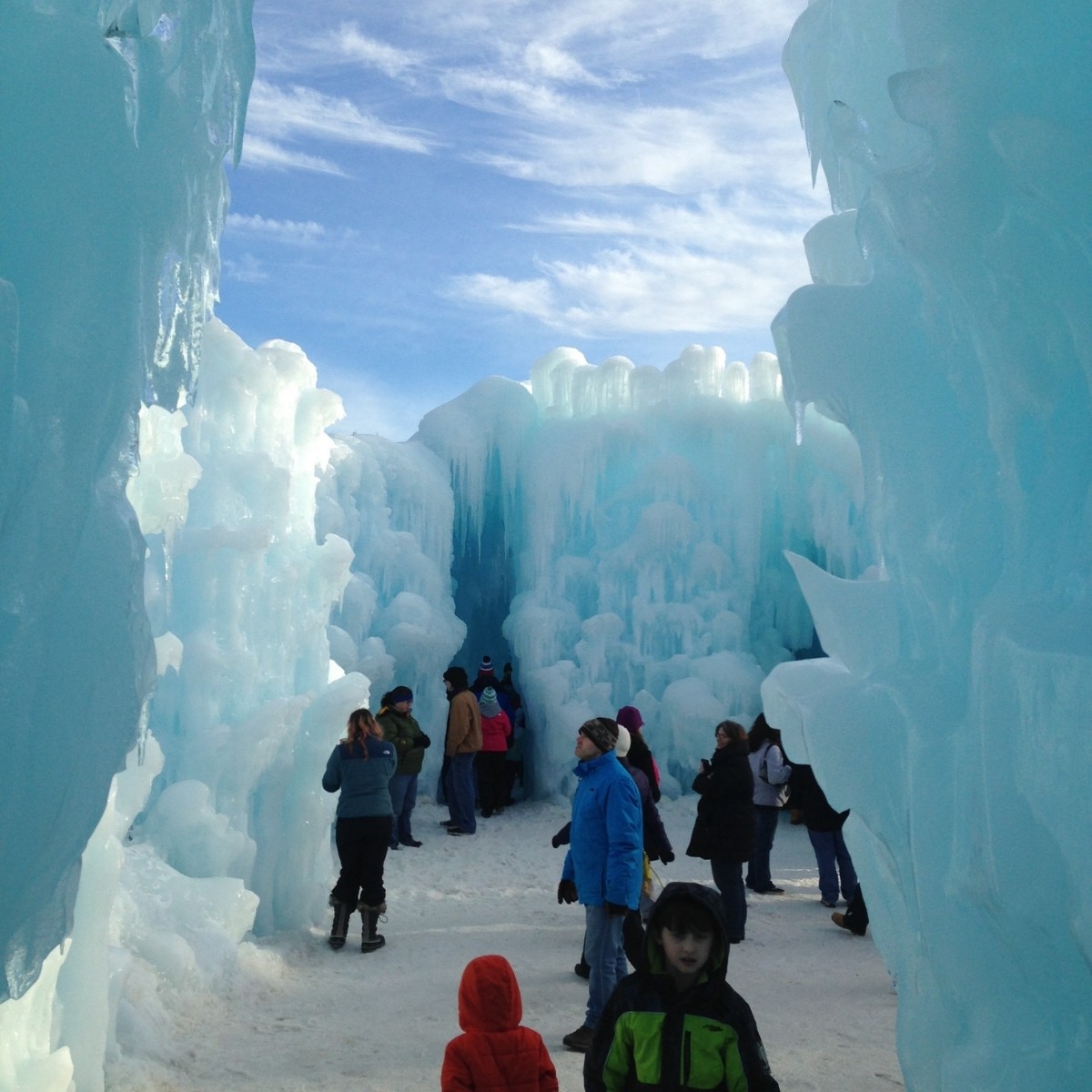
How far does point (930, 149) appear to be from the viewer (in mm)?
3303

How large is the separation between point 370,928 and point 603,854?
2.37m

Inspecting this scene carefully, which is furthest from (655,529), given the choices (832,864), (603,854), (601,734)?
(603,854)

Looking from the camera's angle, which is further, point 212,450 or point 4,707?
point 212,450

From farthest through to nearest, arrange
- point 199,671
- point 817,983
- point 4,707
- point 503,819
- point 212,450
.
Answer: point 503,819
point 212,450
point 199,671
point 817,983
point 4,707

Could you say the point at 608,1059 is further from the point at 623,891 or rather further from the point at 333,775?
the point at 333,775

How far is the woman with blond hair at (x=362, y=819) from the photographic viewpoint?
6453 mm

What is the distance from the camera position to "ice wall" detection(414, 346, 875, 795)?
510 inches

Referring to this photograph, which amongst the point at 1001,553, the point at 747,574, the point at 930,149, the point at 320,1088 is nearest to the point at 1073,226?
the point at 930,149

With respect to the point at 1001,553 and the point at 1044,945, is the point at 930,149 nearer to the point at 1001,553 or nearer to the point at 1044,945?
the point at 1001,553

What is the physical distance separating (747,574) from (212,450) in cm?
743

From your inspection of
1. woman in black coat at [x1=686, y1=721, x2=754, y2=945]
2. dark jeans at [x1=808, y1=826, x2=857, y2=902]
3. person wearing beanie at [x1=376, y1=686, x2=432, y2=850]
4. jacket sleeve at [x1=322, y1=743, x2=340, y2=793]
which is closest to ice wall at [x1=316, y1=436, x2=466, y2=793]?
person wearing beanie at [x1=376, y1=686, x2=432, y2=850]

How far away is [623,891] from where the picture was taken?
468 centimetres

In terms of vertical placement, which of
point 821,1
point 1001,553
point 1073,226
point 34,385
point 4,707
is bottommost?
point 4,707

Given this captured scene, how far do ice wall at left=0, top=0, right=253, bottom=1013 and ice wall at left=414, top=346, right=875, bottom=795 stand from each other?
9732 mm
